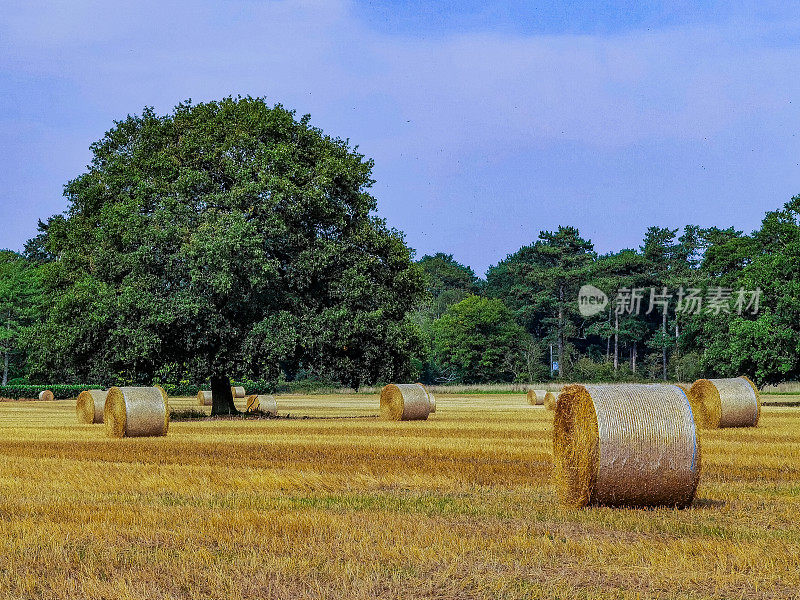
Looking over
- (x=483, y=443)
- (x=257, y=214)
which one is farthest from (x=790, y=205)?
(x=483, y=443)

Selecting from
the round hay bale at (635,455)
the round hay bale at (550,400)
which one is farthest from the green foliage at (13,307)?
the round hay bale at (635,455)

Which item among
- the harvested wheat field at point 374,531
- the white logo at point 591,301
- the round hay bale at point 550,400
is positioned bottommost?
the harvested wheat field at point 374,531

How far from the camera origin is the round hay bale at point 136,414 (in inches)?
993

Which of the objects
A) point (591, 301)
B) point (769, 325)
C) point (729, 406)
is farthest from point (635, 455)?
point (591, 301)

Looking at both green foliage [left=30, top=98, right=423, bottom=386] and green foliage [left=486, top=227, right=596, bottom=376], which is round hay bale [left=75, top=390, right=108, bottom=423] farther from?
green foliage [left=486, top=227, right=596, bottom=376]

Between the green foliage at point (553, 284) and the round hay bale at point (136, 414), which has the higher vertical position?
the green foliage at point (553, 284)

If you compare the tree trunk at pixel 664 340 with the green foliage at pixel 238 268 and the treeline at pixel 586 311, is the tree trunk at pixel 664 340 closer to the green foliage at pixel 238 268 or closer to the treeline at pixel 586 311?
the treeline at pixel 586 311

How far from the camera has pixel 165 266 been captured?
34031 mm

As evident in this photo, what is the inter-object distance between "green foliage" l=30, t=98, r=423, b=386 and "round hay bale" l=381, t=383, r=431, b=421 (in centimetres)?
93

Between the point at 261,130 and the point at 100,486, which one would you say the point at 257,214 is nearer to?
the point at 261,130

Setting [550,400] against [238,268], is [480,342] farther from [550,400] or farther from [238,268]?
[238,268]

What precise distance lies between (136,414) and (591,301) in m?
91.8

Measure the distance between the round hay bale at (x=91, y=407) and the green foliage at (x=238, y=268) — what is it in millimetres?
796

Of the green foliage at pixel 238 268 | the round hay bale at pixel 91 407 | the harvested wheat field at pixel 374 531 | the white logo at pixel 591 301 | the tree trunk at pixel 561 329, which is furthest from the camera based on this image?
the white logo at pixel 591 301
